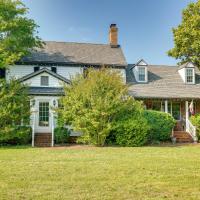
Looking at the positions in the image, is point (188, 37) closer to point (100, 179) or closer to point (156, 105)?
point (156, 105)

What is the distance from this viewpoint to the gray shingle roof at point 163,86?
87.6 ft

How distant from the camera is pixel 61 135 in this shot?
2216 centimetres

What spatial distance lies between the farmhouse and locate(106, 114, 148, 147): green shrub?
4.41 meters

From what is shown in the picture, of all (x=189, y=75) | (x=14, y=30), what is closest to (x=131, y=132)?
(x=14, y=30)

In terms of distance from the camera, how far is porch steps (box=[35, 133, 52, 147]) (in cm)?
2144

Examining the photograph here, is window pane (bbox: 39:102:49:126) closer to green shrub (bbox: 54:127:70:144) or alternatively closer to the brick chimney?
green shrub (bbox: 54:127:70:144)

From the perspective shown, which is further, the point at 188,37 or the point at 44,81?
the point at 188,37

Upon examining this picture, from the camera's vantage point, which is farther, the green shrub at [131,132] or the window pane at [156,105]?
the window pane at [156,105]

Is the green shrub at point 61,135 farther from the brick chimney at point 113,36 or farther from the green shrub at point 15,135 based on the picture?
the brick chimney at point 113,36

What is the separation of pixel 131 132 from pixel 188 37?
1707 cm

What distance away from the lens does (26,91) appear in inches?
872

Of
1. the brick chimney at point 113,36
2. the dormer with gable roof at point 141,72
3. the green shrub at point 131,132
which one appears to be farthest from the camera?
the brick chimney at point 113,36

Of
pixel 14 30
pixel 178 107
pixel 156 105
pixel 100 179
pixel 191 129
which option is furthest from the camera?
pixel 178 107

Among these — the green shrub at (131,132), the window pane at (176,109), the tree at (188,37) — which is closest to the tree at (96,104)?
the green shrub at (131,132)
